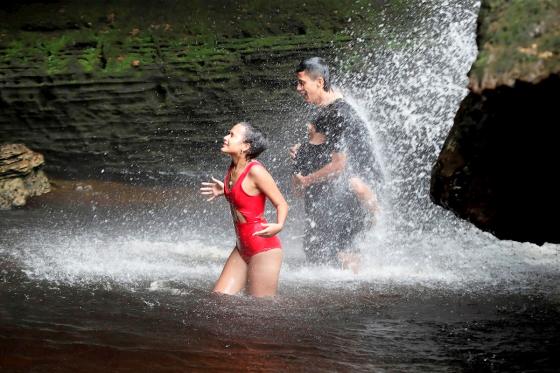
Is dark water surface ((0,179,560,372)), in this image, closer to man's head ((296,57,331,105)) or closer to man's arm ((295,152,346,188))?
man's arm ((295,152,346,188))

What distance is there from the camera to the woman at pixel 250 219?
5.25 m

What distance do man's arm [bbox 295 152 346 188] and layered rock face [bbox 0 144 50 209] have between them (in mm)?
5591

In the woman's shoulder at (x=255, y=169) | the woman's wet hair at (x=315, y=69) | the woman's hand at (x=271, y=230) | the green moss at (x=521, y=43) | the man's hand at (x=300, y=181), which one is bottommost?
the woman's hand at (x=271, y=230)

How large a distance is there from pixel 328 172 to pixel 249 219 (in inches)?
45.9

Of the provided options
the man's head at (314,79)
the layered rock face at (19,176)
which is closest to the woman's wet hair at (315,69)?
the man's head at (314,79)

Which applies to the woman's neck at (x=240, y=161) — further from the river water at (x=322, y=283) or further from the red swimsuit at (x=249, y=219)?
the river water at (x=322, y=283)

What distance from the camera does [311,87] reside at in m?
6.27

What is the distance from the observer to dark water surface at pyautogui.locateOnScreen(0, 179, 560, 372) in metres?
3.97

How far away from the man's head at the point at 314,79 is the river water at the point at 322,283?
1.03 metres

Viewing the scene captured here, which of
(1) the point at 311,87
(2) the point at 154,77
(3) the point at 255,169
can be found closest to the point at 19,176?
(2) the point at 154,77

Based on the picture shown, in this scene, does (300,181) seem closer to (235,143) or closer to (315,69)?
(315,69)

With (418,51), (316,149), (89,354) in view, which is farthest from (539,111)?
(418,51)

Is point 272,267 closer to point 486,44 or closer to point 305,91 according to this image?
point 305,91

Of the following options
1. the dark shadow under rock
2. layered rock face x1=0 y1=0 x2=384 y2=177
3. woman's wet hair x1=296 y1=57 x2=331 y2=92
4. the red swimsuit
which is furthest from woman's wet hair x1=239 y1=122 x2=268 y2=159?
layered rock face x1=0 y1=0 x2=384 y2=177
